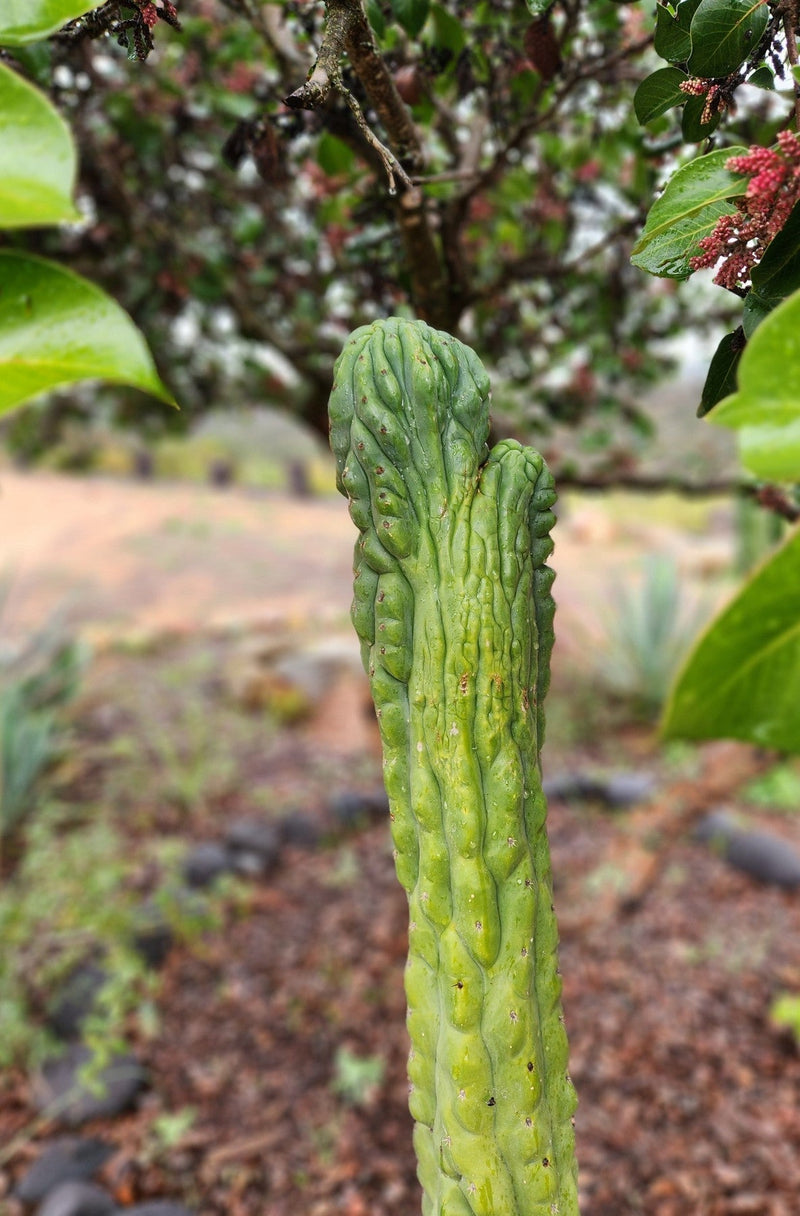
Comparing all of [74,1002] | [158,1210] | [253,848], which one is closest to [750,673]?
[158,1210]

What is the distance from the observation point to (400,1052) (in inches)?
76.9

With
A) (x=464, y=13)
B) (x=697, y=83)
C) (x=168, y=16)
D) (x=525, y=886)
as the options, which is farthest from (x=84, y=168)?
(x=525, y=886)

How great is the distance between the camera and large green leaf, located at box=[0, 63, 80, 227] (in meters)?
0.38

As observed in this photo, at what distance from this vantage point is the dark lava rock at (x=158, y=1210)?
146 cm

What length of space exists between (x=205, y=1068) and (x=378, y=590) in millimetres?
1732

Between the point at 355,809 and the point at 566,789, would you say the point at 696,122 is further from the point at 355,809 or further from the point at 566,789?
the point at 566,789

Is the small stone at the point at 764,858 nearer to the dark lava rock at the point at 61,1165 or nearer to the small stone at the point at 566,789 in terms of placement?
the small stone at the point at 566,789

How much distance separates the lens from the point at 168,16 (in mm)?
584

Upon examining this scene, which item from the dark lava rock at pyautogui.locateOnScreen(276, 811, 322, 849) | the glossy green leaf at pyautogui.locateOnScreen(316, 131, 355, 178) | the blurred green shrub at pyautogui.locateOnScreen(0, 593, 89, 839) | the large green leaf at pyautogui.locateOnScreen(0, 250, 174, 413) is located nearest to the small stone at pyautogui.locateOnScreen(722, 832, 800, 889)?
the dark lava rock at pyautogui.locateOnScreen(276, 811, 322, 849)

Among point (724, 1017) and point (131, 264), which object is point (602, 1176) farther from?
point (131, 264)

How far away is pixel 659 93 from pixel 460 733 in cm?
50

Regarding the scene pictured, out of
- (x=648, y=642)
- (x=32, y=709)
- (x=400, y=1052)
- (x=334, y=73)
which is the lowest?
(x=400, y=1052)

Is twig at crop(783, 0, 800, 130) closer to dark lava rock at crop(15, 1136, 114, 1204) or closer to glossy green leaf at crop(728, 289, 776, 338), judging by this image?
glossy green leaf at crop(728, 289, 776, 338)

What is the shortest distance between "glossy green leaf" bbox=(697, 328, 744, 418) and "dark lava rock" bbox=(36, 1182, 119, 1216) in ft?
5.52
